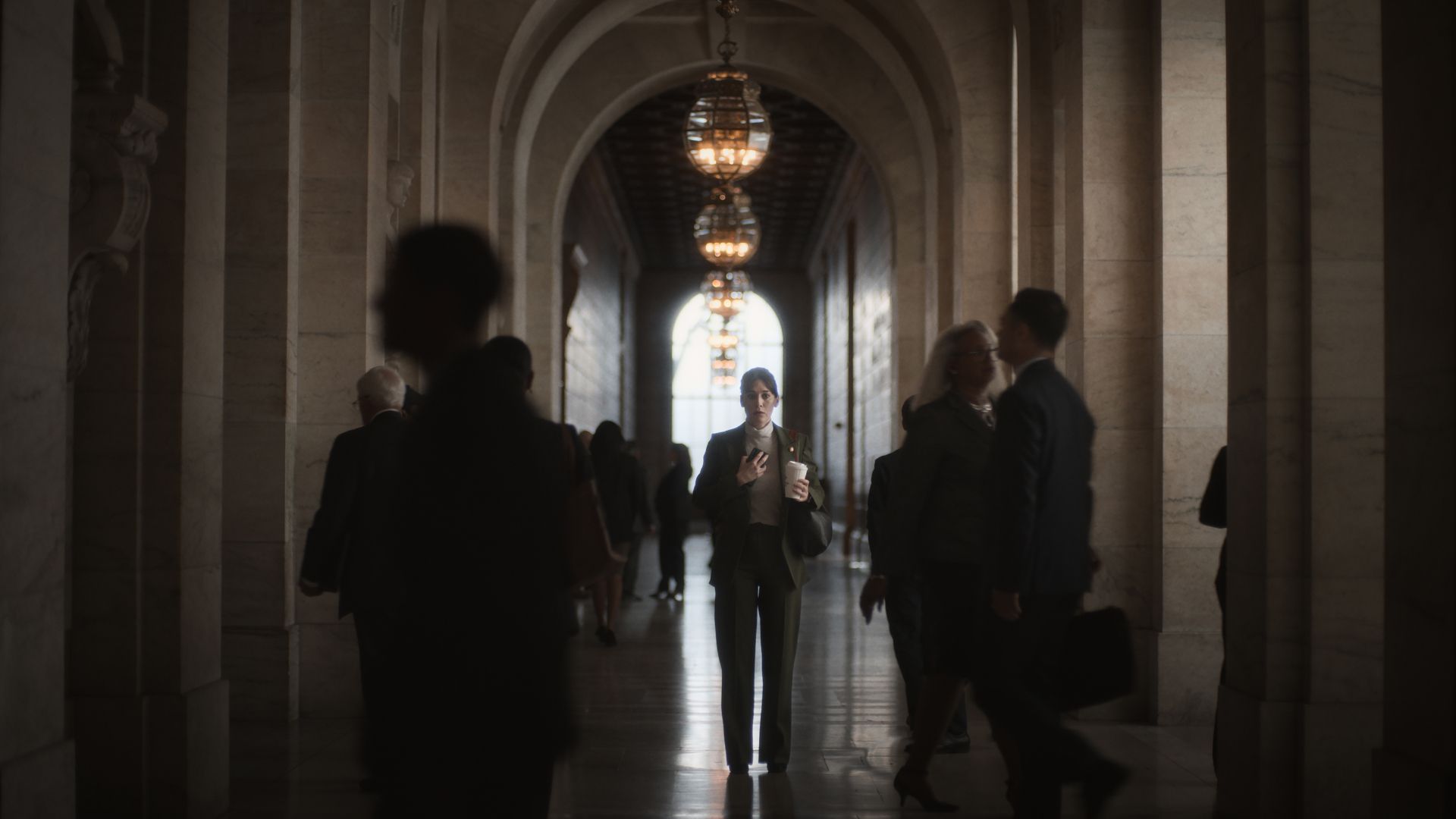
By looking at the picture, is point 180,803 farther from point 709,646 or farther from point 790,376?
point 790,376

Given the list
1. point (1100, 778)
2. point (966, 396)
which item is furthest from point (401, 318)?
point (966, 396)

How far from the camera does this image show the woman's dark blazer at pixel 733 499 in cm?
573

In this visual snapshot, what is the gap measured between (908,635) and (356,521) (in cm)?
266

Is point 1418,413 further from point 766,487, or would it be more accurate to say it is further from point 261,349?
point 261,349

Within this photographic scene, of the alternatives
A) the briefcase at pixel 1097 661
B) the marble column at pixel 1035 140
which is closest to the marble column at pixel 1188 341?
the marble column at pixel 1035 140

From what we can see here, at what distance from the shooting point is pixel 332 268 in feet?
25.0

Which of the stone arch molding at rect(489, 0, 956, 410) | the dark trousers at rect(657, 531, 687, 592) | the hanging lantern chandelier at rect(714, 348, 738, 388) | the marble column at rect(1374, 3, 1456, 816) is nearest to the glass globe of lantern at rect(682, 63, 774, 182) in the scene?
the stone arch molding at rect(489, 0, 956, 410)

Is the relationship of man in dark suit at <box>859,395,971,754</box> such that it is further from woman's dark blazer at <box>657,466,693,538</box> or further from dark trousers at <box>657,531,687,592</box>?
dark trousers at <box>657,531,687,592</box>

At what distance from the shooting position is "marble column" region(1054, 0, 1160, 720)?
7609 mm

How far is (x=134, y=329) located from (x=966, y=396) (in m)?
2.98

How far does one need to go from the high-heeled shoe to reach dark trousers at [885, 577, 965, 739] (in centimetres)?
133

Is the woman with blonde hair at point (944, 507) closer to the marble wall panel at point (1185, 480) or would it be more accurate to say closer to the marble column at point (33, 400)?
the marble wall panel at point (1185, 480)

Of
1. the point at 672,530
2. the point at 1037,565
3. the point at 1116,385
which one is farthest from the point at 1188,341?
the point at 672,530

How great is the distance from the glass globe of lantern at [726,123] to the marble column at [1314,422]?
4.59 metres
